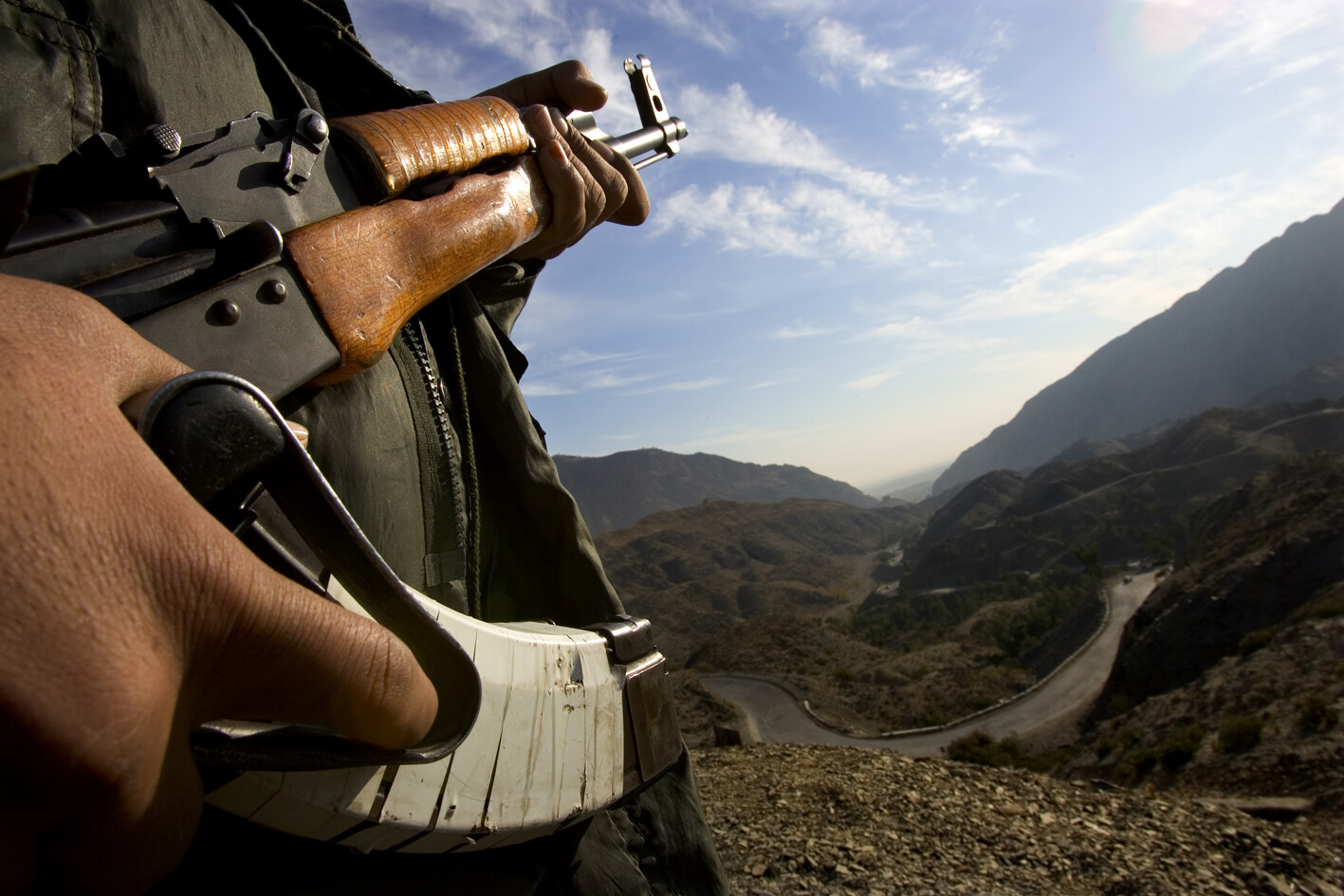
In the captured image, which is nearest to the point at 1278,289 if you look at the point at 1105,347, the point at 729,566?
the point at 1105,347

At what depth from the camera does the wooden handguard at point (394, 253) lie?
1.11 m

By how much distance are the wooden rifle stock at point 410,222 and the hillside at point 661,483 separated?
10907cm

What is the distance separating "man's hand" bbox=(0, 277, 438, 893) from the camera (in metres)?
0.42

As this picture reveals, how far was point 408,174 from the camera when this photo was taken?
146cm

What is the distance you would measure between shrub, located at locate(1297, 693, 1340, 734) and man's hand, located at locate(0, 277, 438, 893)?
14.9 metres

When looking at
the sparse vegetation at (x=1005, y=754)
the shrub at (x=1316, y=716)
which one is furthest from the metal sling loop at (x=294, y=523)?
the sparse vegetation at (x=1005, y=754)

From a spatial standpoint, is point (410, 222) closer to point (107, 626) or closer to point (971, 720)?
point (107, 626)

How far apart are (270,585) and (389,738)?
0.94ft

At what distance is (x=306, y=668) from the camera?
611mm

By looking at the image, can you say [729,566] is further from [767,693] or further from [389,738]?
[389,738]

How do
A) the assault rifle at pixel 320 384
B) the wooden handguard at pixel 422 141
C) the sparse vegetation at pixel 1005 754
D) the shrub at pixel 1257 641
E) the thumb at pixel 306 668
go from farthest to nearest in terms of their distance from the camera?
the shrub at pixel 1257 641 → the sparse vegetation at pixel 1005 754 → the wooden handguard at pixel 422 141 → the assault rifle at pixel 320 384 → the thumb at pixel 306 668

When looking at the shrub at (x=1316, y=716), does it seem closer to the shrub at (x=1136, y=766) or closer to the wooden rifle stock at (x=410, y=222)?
the shrub at (x=1136, y=766)

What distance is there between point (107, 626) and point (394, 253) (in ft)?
3.21

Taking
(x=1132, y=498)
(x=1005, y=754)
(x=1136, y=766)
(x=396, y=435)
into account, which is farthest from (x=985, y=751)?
(x=1132, y=498)
